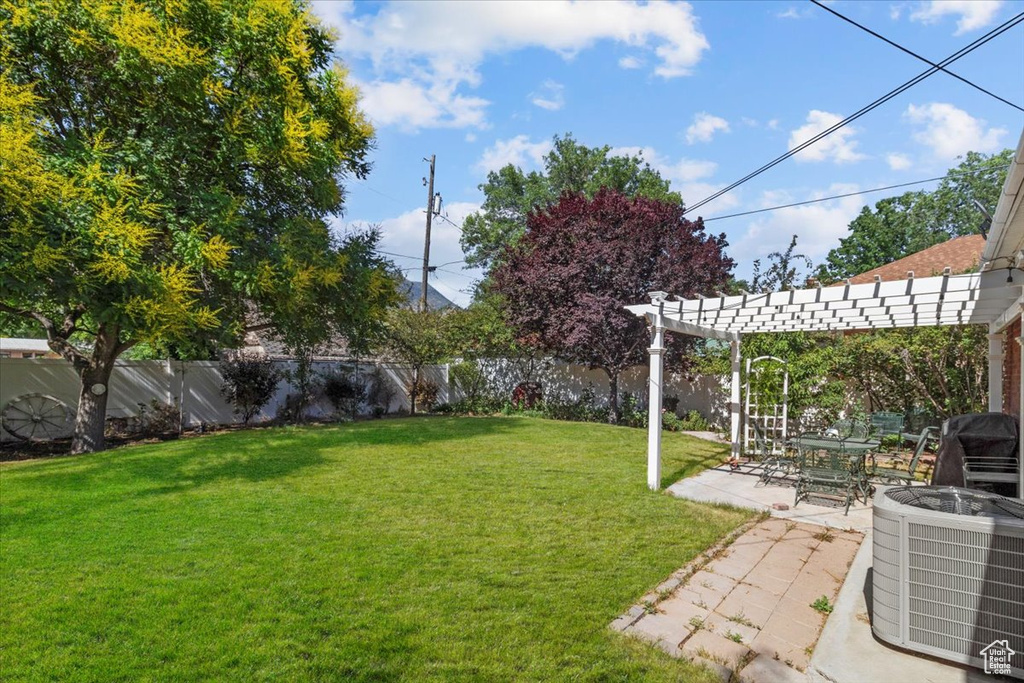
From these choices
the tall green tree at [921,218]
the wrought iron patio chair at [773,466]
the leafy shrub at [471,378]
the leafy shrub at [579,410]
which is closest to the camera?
the wrought iron patio chair at [773,466]

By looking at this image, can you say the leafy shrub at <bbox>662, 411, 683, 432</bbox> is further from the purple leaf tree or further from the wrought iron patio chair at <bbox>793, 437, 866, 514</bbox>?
the wrought iron patio chair at <bbox>793, 437, 866, 514</bbox>

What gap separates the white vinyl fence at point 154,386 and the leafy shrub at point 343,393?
257 millimetres

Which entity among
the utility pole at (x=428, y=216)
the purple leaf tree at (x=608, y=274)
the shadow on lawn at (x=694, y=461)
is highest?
the utility pole at (x=428, y=216)

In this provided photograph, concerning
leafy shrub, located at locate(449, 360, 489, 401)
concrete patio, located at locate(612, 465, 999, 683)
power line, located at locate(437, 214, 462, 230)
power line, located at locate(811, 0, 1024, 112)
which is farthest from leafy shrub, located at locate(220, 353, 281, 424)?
power line, located at locate(811, 0, 1024, 112)

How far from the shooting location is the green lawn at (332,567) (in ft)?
8.66

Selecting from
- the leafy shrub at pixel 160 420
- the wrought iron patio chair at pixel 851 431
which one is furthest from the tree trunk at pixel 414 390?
the wrought iron patio chair at pixel 851 431

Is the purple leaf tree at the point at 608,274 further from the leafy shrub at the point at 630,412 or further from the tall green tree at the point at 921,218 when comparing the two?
the tall green tree at the point at 921,218

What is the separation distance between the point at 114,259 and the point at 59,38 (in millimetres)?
3852

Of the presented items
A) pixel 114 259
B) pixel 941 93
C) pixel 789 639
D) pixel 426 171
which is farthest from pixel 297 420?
pixel 941 93

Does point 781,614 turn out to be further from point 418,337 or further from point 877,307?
point 418,337

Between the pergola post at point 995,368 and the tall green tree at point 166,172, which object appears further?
the tall green tree at point 166,172

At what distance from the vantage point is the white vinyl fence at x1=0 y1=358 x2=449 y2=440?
408 inches

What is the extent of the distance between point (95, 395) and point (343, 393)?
564cm

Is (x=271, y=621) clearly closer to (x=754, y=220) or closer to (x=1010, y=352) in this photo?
(x=1010, y=352)
